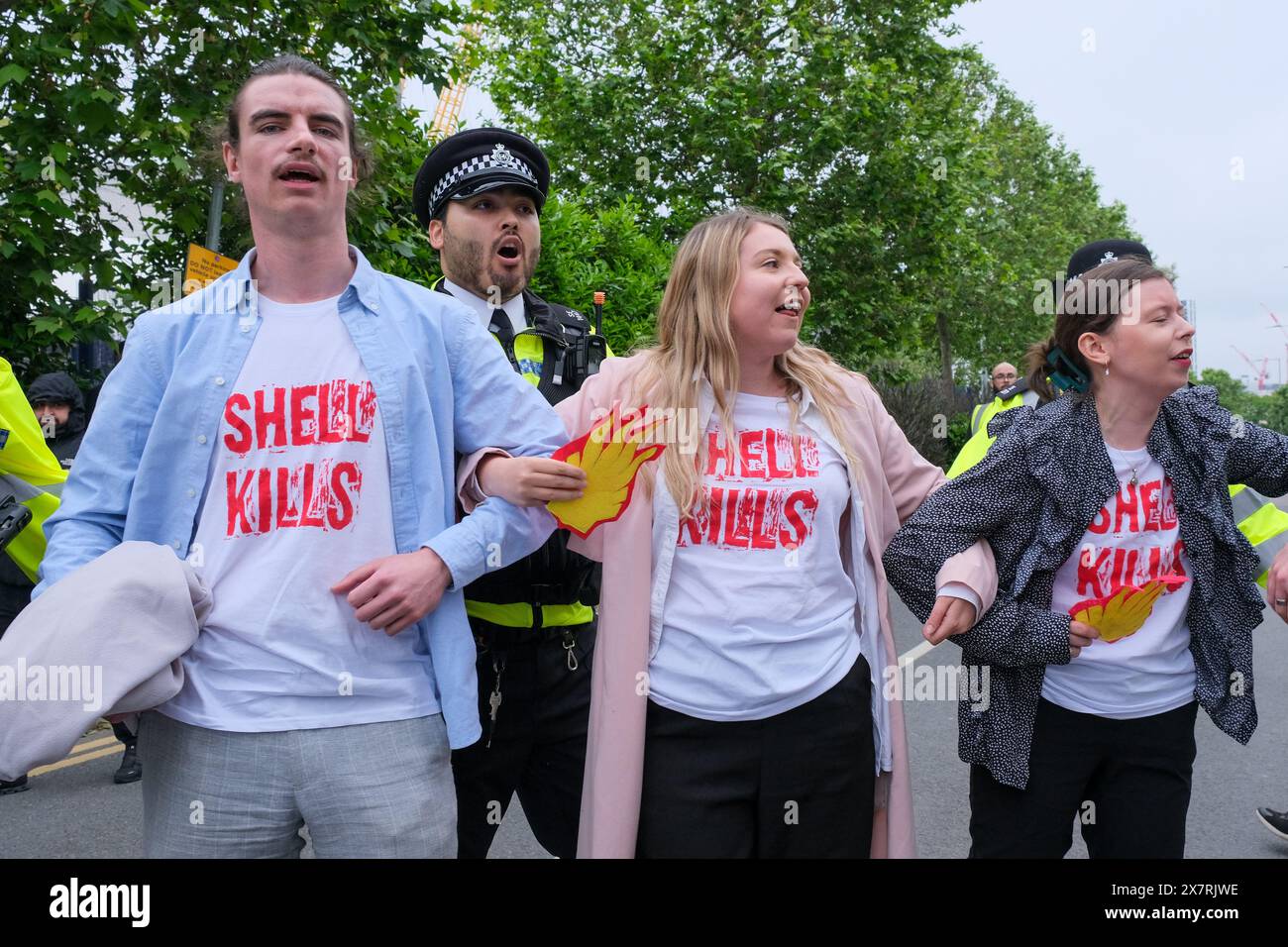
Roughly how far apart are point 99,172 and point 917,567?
23.2 feet

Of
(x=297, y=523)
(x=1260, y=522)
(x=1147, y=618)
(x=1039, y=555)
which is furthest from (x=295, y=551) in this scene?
(x=1260, y=522)

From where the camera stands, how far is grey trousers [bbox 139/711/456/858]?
6.13 ft

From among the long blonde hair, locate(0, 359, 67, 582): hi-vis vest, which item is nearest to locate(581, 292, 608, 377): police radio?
the long blonde hair

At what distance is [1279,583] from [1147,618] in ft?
0.92

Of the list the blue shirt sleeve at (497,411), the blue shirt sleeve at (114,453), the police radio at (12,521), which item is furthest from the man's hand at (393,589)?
the police radio at (12,521)

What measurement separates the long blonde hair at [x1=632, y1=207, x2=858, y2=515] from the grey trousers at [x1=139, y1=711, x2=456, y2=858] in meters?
0.82

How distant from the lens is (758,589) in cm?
230

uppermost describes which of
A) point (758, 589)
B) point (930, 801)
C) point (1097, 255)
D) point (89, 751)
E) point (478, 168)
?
point (478, 168)

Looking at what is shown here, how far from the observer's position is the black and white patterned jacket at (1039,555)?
2479 mm

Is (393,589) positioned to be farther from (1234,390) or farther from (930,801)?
(1234,390)

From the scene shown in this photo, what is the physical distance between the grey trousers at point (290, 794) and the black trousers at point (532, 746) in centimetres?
70

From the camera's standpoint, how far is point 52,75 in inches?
272

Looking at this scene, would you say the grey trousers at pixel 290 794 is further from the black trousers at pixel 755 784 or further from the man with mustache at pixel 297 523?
the black trousers at pixel 755 784
